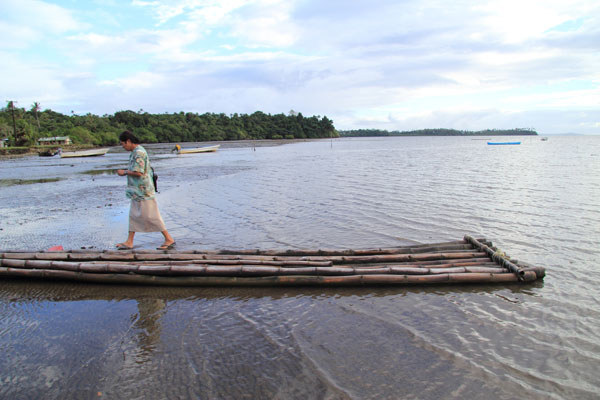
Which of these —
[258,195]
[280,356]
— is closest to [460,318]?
[280,356]

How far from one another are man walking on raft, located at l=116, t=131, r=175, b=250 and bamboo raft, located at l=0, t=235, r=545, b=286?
3.10 feet

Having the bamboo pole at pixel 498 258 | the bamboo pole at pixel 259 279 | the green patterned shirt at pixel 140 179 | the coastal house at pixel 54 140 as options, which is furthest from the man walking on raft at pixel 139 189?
the coastal house at pixel 54 140

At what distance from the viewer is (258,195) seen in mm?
16156

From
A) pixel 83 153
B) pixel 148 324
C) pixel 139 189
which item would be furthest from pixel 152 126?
pixel 148 324

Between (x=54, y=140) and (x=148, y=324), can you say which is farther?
(x=54, y=140)

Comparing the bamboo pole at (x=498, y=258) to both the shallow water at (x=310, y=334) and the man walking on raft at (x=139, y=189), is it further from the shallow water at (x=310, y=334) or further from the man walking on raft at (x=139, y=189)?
the man walking on raft at (x=139, y=189)

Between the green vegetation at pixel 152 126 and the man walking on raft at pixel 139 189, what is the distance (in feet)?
249

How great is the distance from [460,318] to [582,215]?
28.7 ft

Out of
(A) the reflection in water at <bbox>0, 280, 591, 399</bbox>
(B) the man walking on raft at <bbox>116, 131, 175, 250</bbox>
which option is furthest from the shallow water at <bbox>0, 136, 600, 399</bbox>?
(B) the man walking on raft at <bbox>116, 131, 175, 250</bbox>

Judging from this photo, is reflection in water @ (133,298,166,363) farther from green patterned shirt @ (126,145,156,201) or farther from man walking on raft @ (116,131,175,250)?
green patterned shirt @ (126,145,156,201)

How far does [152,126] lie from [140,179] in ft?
411

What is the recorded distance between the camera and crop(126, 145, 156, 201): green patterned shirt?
23.0 feet

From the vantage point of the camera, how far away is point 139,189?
23.5 ft

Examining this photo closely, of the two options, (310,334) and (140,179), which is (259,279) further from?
(140,179)
